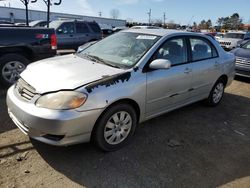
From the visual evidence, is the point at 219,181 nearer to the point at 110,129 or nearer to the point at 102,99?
the point at 110,129

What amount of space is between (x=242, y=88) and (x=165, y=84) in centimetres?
452

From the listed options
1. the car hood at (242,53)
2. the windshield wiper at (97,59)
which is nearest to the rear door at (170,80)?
the windshield wiper at (97,59)

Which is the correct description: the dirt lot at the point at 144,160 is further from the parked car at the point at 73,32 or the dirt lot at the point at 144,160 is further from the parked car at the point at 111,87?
the parked car at the point at 73,32

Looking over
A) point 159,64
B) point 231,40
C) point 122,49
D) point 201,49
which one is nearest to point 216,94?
point 201,49

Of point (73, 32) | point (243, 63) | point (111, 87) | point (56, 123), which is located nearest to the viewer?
point (56, 123)

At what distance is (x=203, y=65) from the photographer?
15.4 feet

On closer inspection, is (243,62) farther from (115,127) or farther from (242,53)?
(115,127)

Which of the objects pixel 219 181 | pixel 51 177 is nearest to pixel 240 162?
pixel 219 181

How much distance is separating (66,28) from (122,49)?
9.41 metres

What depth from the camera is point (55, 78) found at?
316 centimetres

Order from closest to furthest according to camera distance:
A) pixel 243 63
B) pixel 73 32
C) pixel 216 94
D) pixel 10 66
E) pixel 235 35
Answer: pixel 216 94 → pixel 10 66 → pixel 243 63 → pixel 73 32 → pixel 235 35

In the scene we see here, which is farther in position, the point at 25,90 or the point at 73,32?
the point at 73,32

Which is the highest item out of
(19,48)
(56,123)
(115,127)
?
(19,48)

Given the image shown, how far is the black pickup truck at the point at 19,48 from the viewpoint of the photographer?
5742mm
